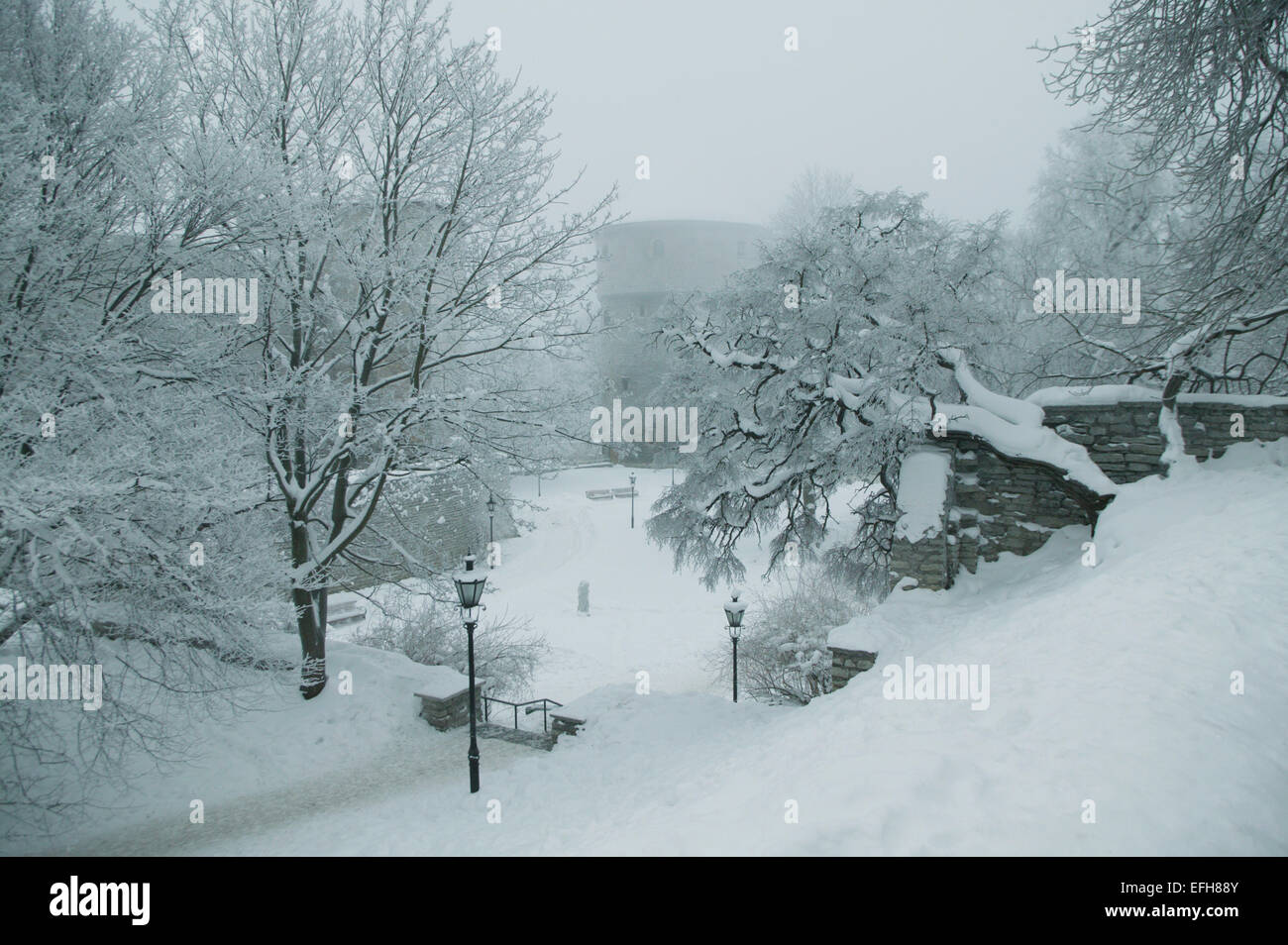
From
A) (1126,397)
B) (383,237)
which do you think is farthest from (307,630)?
(1126,397)

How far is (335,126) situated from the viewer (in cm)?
1050

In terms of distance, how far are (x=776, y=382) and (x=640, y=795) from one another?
6.34 metres

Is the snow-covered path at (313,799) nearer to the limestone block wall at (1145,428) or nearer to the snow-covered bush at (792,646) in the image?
the snow-covered bush at (792,646)

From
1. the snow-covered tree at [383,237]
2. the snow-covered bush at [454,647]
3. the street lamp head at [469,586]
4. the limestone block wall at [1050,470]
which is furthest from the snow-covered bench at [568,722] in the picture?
the limestone block wall at [1050,470]

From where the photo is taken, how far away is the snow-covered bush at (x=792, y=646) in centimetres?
Result: 1386

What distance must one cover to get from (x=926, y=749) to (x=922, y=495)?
5.77 metres

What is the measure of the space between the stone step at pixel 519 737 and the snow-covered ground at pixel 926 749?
27 cm

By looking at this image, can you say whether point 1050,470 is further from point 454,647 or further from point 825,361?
point 454,647

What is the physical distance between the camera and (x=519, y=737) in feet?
33.8

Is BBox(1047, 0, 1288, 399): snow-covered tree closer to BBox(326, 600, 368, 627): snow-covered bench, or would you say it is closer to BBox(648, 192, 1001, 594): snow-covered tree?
BBox(648, 192, 1001, 594): snow-covered tree

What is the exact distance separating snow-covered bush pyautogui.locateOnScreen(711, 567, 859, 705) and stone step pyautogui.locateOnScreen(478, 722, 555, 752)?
532cm

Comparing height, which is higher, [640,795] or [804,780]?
[804,780]
